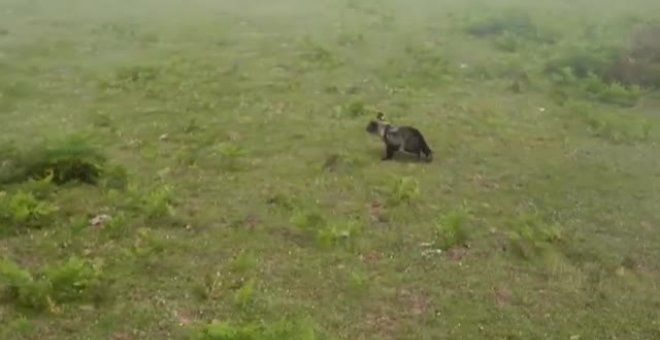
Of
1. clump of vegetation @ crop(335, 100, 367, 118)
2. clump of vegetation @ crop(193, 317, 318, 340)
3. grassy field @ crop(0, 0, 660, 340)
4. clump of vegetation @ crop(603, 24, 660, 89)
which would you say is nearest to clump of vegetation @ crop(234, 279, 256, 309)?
grassy field @ crop(0, 0, 660, 340)

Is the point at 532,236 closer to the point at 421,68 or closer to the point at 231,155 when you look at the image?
the point at 231,155

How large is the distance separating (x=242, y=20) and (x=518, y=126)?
1690 cm

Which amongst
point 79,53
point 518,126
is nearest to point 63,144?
point 518,126

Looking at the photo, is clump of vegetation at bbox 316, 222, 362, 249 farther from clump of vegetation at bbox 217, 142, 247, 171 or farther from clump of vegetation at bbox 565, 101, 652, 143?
clump of vegetation at bbox 565, 101, 652, 143

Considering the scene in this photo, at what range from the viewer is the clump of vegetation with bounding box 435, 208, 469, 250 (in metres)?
14.6

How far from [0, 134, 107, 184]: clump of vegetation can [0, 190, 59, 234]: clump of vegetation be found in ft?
4.66

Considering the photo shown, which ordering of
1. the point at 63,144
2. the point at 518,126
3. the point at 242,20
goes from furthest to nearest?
the point at 242,20 < the point at 518,126 < the point at 63,144

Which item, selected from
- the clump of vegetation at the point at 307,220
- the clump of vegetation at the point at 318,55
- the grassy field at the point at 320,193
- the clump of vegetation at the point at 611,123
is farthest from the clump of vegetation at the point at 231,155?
the clump of vegetation at the point at 318,55

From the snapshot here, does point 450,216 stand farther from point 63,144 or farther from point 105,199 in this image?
point 63,144

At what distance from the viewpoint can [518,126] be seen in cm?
2216

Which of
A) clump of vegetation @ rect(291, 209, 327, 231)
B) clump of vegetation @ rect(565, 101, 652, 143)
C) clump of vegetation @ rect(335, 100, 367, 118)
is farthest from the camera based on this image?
clump of vegetation @ rect(335, 100, 367, 118)

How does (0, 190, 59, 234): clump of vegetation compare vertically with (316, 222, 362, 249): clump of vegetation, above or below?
above

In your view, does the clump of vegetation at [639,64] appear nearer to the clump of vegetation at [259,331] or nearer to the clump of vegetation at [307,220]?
the clump of vegetation at [307,220]

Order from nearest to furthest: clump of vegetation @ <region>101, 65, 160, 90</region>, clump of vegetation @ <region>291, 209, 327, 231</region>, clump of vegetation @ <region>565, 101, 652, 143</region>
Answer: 1. clump of vegetation @ <region>291, 209, 327, 231</region>
2. clump of vegetation @ <region>565, 101, 652, 143</region>
3. clump of vegetation @ <region>101, 65, 160, 90</region>
